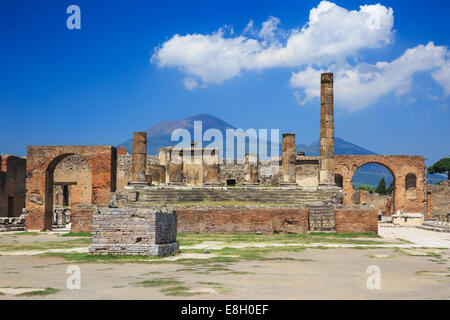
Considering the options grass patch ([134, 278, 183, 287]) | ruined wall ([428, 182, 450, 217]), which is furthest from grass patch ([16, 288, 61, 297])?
ruined wall ([428, 182, 450, 217])

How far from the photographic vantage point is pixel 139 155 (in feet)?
99.4

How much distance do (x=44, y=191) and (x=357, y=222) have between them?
1512 cm

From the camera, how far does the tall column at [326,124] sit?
97.8 feet

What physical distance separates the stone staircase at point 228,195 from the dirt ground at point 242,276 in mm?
10636

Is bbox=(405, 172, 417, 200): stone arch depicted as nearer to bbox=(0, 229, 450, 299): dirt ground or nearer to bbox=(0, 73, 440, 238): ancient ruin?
bbox=(0, 73, 440, 238): ancient ruin

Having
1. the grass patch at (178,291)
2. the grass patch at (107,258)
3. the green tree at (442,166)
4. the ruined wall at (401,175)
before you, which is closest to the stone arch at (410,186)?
the ruined wall at (401,175)

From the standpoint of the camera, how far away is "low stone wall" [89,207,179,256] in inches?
497

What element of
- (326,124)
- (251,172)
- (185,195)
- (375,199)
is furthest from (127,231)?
(375,199)

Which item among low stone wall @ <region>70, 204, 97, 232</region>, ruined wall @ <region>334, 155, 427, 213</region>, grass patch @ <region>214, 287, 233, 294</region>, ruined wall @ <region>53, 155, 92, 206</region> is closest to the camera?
Answer: grass patch @ <region>214, 287, 233, 294</region>

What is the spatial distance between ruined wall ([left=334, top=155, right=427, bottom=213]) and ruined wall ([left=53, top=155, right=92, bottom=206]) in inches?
779

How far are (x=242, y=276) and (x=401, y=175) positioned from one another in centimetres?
3607

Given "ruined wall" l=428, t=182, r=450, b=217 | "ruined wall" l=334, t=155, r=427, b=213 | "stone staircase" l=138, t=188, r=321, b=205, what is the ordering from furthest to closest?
"ruined wall" l=428, t=182, r=450, b=217, "ruined wall" l=334, t=155, r=427, b=213, "stone staircase" l=138, t=188, r=321, b=205

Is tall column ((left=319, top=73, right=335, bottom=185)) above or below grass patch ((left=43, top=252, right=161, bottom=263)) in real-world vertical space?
above
